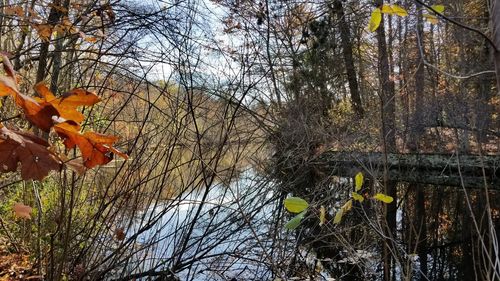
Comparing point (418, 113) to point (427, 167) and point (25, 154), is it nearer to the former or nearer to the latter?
point (427, 167)

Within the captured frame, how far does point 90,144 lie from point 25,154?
0.41 feet

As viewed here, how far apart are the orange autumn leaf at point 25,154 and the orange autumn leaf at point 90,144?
5cm

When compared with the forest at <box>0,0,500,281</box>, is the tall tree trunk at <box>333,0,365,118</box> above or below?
above

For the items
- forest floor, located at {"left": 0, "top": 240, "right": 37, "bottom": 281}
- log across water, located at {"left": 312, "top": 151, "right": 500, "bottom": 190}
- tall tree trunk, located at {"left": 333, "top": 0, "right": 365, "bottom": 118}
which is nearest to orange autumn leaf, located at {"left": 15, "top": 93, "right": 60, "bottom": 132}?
forest floor, located at {"left": 0, "top": 240, "right": 37, "bottom": 281}

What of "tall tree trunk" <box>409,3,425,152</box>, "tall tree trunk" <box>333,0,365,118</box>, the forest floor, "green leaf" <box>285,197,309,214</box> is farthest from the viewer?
"tall tree trunk" <box>333,0,365,118</box>

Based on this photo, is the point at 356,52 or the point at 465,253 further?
the point at 356,52

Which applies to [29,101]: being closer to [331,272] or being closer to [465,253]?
[331,272]

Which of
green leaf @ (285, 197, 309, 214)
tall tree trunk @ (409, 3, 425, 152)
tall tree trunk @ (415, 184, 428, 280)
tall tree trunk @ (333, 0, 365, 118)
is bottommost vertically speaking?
green leaf @ (285, 197, 309, 214)

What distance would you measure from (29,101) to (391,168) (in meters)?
6.88

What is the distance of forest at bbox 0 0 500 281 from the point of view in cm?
134

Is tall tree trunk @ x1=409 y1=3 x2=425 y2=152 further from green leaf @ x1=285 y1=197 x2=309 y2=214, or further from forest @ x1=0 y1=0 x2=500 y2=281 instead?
green leaf @ x1=285 y1=197 x2=309 y2=214

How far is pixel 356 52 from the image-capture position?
1266 centimetres

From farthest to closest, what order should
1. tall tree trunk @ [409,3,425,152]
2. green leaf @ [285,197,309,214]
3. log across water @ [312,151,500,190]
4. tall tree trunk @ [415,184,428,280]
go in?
tall tree trunk @ [409,3,425,152], tall tree trunk @ [415,184,428,280], log across water @ [312,151,500,190], green leaf @ [285,197,309,214]

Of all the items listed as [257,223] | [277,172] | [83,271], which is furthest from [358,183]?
[277,172]
